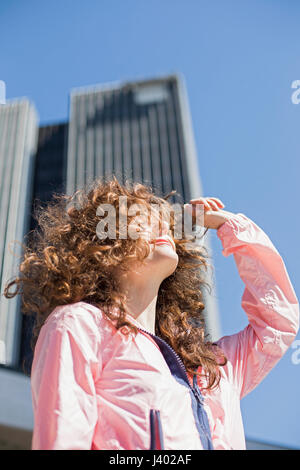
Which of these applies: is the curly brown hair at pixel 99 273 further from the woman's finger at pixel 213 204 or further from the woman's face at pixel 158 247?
the woman's finger at pixel 213 204

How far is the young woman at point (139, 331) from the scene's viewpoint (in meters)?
1.38

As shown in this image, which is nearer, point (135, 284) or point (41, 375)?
point (41, 375)

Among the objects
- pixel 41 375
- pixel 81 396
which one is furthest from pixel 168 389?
pixel 41 375

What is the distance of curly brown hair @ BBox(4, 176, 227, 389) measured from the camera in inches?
72.3

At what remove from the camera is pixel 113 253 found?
1.94 meters

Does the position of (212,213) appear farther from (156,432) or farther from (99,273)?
(156,432)

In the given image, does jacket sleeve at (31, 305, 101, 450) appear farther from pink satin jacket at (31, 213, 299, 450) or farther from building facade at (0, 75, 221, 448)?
building facade at (0, 75, 221, 448)

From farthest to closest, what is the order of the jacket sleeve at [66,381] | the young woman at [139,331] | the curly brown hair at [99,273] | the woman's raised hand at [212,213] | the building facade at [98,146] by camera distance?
the building facade at [98,146]
the woman's raised hand at [212,213]
the curly brown hair at [99,273]
the young woman at [139,331]
the jacket sleeve at [66,381]

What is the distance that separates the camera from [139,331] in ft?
5.53

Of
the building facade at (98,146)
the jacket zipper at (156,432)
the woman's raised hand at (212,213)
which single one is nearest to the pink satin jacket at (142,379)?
the jacket zipper at (156,432)

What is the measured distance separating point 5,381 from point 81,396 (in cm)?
443

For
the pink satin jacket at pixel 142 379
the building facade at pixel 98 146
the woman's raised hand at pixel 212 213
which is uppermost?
the building facade at pixel 98 146

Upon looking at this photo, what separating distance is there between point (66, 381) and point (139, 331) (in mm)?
385
